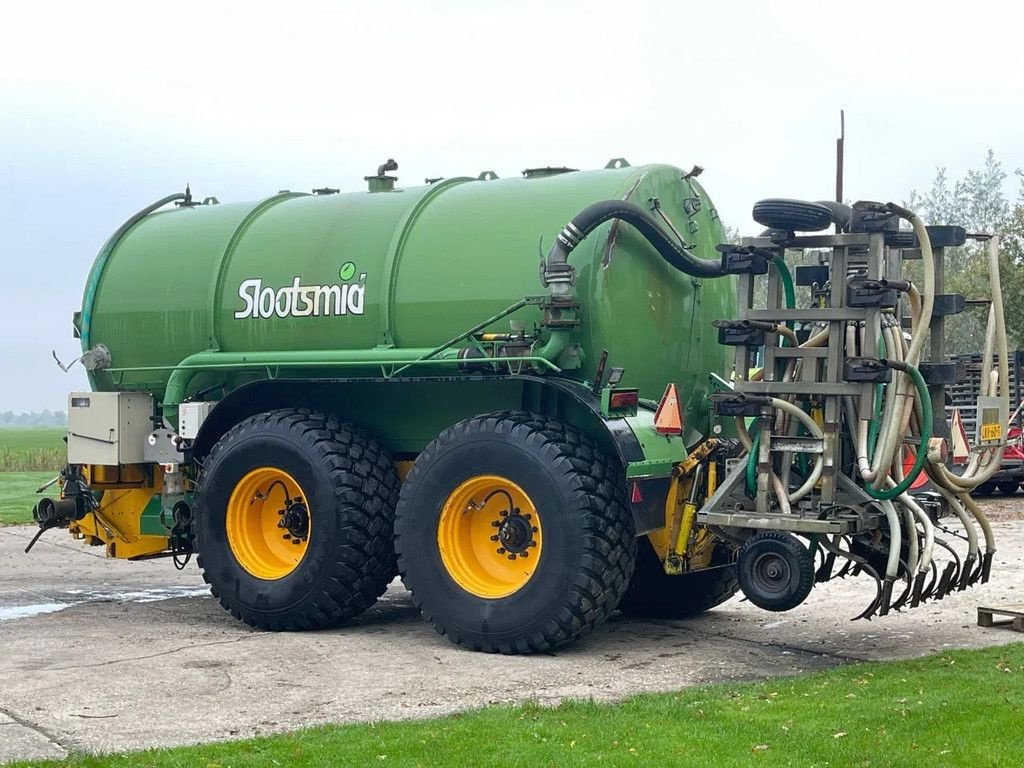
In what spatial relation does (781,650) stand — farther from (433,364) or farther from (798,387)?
(433,364)

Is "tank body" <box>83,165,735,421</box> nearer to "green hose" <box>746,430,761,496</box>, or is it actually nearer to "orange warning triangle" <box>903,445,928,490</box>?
"green hose" <box>746,430,761,496</box>

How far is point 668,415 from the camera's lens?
9.27 m

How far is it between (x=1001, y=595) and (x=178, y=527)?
632 centimetres

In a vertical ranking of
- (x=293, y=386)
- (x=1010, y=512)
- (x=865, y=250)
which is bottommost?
(x=1010, y=512)

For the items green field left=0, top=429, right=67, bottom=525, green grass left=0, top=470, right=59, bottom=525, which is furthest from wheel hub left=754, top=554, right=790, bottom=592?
green field left=0, top=429, right=67, bottom=525

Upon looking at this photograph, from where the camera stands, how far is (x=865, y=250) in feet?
29.0

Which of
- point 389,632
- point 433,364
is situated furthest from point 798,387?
point 389,632

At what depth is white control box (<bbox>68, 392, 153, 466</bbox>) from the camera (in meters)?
11.3

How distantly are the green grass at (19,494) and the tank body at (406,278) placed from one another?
7.51 metres

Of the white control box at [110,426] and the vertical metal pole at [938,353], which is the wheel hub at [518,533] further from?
the white control box at [110,426]

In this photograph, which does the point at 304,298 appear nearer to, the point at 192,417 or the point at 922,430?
the point at 192,417

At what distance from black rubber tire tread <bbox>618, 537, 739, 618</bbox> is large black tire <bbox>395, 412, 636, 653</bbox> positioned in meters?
1.60

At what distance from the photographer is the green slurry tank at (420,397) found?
914 centimetres

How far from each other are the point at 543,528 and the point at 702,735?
2559 millimetres
